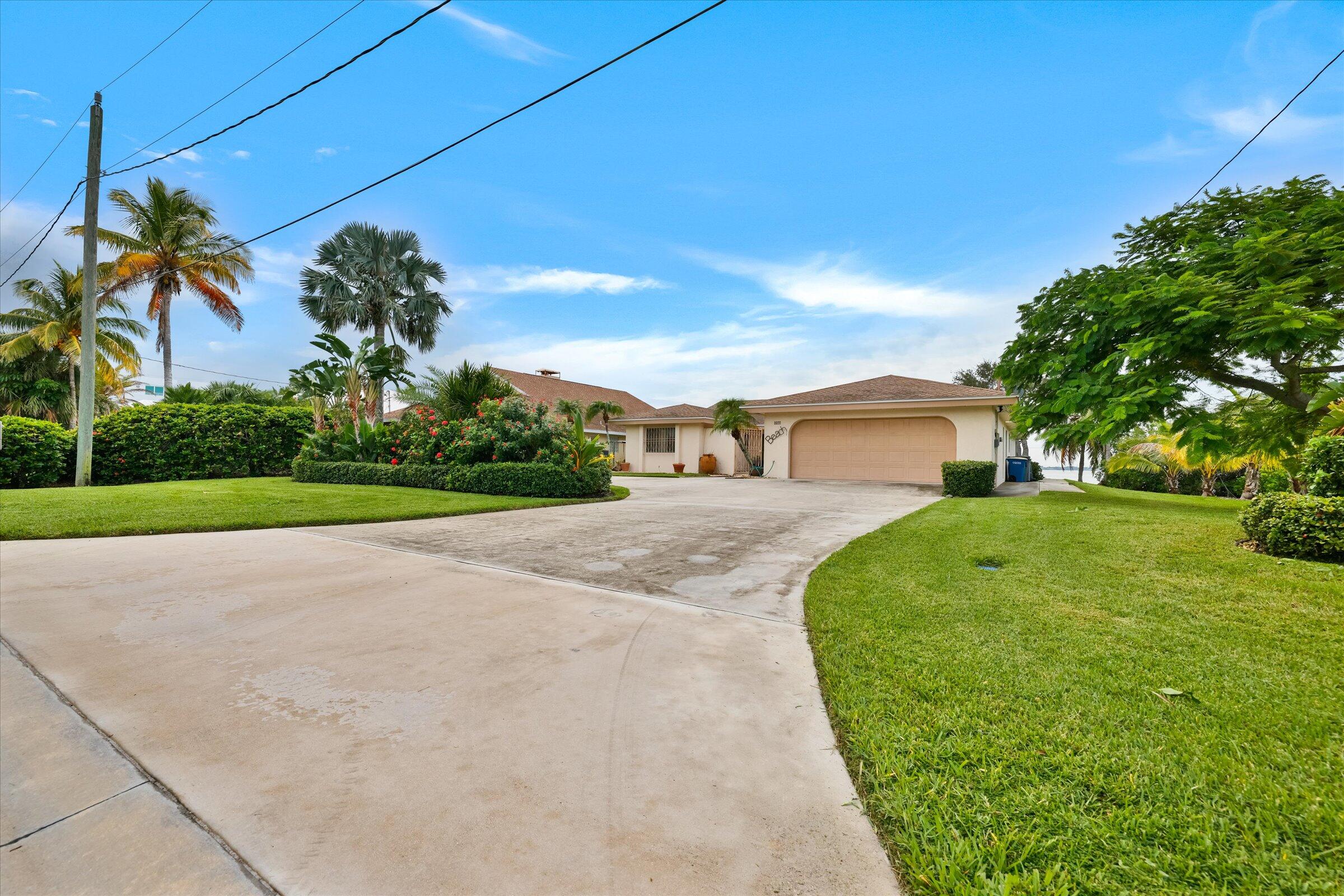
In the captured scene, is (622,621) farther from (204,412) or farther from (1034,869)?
(204,412)

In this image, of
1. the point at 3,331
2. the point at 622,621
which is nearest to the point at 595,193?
the point at 622,621

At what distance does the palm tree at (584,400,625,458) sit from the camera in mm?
26344

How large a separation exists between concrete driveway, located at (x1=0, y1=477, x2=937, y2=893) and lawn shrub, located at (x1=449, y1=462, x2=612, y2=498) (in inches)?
253

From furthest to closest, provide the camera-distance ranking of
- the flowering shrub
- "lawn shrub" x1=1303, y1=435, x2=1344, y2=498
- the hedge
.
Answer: the flowering shrub → "lawn shrub" x1=1303, y1=435, x2=1344, y2=498 → the hedge

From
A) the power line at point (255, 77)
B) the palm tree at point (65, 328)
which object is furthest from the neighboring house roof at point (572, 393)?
the power line at point (255, 77)

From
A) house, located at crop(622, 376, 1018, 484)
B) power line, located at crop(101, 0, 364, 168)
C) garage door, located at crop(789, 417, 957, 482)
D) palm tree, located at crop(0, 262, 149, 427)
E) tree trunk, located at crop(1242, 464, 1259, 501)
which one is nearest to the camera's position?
power line, located at crop(101, 0, 364, 168)

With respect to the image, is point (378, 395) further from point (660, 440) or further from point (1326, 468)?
point (1326, 468)

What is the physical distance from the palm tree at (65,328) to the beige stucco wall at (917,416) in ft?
85.7

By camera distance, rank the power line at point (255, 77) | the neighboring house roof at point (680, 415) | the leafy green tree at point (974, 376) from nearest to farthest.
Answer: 1. the power line at point (255, 77)
2. the neighboring house roof at point (680, 415)
3. the leafy green tree at point (974, 376)

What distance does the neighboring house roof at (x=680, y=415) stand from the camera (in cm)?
2430

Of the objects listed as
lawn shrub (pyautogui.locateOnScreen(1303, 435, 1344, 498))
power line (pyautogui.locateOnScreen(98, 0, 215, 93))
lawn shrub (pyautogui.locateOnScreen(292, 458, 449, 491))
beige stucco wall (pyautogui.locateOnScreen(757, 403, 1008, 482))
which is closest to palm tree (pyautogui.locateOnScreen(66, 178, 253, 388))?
lawn shrub (pyautogui.locateOnScreen(292, 458, 449, 491))

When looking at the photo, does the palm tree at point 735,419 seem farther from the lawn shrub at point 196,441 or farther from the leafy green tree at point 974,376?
the leafy green tree at point 974,376

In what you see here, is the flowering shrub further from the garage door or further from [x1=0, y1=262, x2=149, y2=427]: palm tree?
[x1=0, y1=262, x2=149, y2=427]: palm tree

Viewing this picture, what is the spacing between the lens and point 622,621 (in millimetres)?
3791
